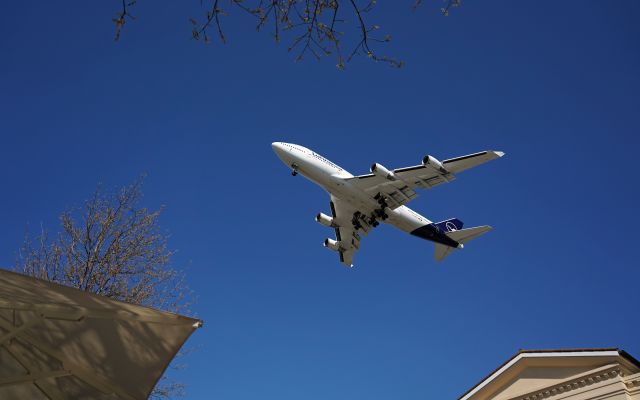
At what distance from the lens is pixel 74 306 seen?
402 centimetres

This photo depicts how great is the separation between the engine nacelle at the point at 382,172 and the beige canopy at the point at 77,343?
24.2 m

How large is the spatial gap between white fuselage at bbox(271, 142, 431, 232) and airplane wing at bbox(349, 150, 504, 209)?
566 millimetres

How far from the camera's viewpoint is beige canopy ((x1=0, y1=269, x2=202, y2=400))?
3535mm

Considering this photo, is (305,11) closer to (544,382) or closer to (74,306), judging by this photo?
(74,306)

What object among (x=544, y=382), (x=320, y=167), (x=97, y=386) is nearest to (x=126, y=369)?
(x=97, y=386)

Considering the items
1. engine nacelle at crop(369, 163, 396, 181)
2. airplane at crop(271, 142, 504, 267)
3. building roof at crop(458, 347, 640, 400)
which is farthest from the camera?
engine nacelle at crop(369, 163, 396, 181)

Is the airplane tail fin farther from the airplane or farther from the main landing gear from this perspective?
the main landing gear

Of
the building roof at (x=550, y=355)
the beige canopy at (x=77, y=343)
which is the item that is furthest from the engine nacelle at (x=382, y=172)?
the beige canopy at (x=77, y=343)

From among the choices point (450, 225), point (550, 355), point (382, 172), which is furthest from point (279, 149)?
point (550, 355)

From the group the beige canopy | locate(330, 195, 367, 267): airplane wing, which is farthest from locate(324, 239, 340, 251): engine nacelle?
the beige canopy

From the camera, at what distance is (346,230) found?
36.8 m

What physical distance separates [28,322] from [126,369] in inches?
39.2

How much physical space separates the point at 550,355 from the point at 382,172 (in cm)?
1439

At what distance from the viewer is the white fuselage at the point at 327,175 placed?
30.0m
